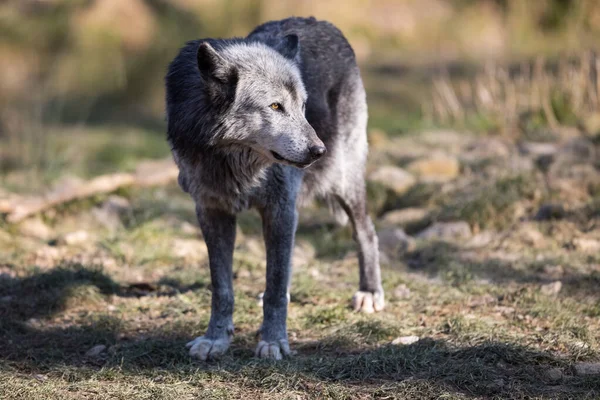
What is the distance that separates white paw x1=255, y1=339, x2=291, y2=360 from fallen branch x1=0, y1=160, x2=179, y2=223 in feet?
10.4

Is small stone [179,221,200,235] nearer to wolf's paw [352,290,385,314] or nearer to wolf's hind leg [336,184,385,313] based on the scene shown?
wolf's hind leg [336,184,385,313]

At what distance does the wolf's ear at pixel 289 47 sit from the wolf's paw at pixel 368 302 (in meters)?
1.54

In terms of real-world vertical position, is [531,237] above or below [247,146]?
below

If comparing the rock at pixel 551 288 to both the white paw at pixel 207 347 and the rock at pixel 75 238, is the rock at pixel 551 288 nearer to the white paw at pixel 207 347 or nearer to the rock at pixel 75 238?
the white paw at pixel 207 347

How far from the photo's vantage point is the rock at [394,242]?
19.1 feet

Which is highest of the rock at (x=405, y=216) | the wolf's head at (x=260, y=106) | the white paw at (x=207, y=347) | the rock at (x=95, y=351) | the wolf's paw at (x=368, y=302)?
the wolf's head at (x=260, y=106)

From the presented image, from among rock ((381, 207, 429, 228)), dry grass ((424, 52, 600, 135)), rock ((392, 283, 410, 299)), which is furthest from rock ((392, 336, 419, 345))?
dry grass ((424, 52, 600, 135))

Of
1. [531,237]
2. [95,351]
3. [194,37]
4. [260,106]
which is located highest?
[260,106]

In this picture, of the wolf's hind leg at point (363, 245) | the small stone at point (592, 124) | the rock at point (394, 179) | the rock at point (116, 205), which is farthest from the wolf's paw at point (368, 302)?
the small stone at point (592, 124)

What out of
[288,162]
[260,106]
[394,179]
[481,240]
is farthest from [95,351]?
[394,179]

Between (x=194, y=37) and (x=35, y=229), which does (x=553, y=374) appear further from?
(x=194, y=37)

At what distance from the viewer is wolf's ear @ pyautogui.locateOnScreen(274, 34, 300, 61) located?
4039 mm

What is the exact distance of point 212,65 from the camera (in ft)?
11.9

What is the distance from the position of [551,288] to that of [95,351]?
9.03 ft
